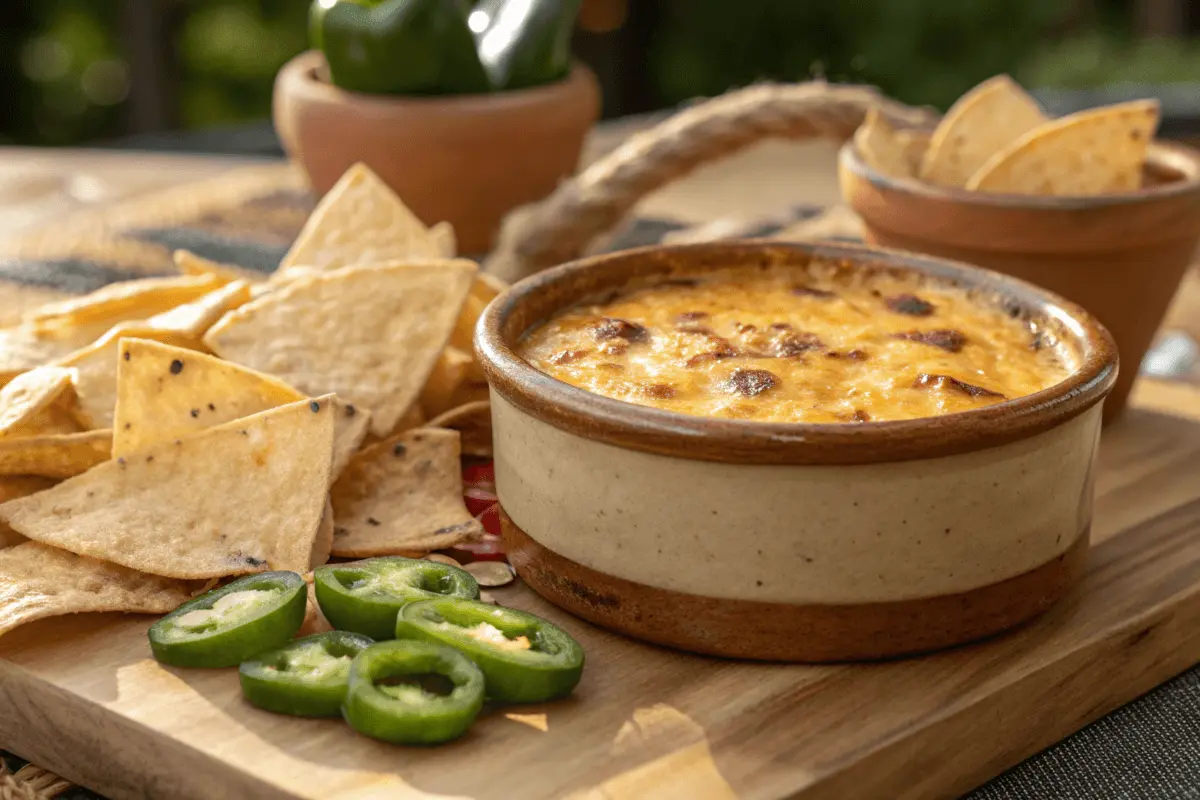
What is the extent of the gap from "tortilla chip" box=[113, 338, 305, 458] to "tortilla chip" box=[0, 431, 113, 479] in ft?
0.15

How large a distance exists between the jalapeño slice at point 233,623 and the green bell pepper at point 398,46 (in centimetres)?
178

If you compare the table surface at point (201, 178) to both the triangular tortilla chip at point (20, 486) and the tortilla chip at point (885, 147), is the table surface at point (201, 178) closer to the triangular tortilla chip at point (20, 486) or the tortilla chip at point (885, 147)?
the tortilla chip at point (885, 147)

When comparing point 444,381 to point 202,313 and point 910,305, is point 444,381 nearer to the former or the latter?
point 202,313

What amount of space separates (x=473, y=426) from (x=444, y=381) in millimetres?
87

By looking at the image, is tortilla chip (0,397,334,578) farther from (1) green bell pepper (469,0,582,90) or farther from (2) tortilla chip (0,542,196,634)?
(1) green bell pepper (469,0,582,90)

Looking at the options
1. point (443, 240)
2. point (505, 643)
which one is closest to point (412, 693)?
point (505, 643)

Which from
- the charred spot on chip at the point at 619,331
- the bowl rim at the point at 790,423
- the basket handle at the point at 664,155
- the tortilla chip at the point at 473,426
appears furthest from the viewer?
the basket handle at the point at 664,155

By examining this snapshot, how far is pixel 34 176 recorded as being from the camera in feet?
13.4

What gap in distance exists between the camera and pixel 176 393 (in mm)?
2074

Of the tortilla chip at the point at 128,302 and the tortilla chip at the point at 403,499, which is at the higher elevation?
the tortilla chip at the point at 128,302

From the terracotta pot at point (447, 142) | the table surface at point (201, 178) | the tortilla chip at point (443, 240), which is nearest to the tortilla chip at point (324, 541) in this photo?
the tortilla chip at point (443, 240)

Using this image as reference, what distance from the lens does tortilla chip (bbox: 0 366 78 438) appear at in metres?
2.06

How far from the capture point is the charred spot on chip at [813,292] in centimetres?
230

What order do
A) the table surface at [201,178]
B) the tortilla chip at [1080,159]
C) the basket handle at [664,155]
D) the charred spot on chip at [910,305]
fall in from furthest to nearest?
1. the table surface at [201,178]
2. the basket handle at [664,155]
3. the tortilla chip at [1080,159]
4. the charred spot on chip at [910,305]
